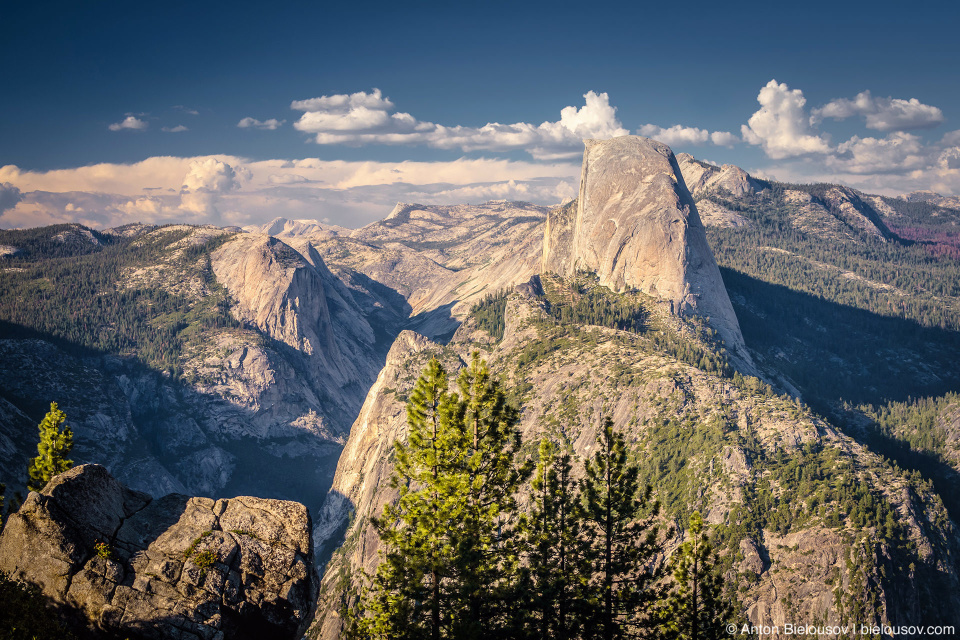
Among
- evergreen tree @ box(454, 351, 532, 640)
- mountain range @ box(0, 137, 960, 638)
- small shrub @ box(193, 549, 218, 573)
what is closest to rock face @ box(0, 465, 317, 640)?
small shrub @ box(193, 549, 218, 573)

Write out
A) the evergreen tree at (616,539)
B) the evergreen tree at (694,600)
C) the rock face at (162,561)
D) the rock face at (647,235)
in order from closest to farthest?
the rock face at (162,561) < the evergreen tree at (616,539) < the evergreen tree at (694,600) < the rock face at (647,235)

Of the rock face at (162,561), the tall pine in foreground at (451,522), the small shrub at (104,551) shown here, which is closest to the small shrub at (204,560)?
the rock face at (162,561)

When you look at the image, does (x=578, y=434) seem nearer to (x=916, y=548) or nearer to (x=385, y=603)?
(x=916, y=548)

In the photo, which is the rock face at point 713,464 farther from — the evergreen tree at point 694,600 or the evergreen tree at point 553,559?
the evergreen tree at point 694,600

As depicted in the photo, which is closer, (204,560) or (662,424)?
(204,560)

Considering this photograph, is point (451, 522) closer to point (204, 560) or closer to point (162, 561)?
point (204, 560)

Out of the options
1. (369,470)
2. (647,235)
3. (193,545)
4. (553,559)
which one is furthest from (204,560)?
(647,235)

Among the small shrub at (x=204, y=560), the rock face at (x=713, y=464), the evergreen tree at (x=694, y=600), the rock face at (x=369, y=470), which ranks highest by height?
the small shrub at (x=204, y=560)
